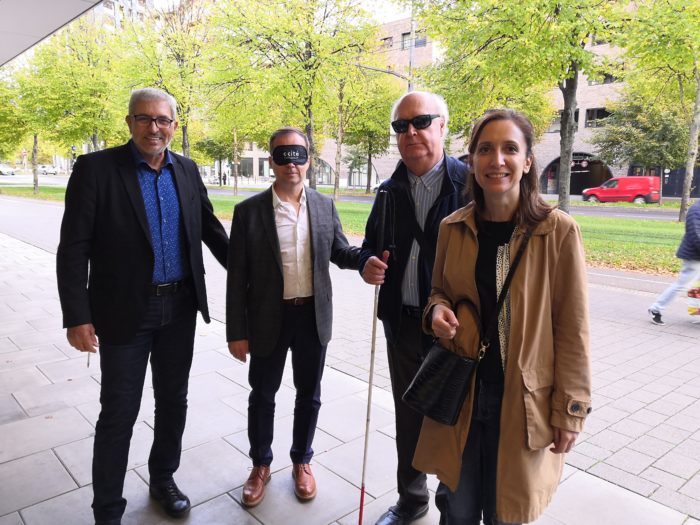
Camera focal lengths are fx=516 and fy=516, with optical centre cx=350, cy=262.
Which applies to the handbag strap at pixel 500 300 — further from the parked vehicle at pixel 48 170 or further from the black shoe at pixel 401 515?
the parked vehicle at pixel 48 170

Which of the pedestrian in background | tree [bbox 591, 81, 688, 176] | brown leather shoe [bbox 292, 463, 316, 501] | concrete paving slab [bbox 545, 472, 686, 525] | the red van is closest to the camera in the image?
concrete paving slab [bbox 545, 472, 686, 525]

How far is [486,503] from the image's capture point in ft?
6.86

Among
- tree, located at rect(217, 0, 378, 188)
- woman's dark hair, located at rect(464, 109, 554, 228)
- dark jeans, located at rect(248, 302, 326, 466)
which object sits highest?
tree, located at rect(217, 0, 378, 188)

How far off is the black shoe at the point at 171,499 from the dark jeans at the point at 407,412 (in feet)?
3.96

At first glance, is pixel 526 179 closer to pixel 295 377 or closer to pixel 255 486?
pixel 295 377

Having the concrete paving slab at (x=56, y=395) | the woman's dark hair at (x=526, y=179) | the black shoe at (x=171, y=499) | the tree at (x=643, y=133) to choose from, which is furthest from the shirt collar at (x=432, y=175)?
the tree at (x=643, y=133)

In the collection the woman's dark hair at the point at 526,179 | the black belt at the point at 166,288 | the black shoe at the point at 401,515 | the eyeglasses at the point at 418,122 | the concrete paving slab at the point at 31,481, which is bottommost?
the concrete paving slab at the point at 31,481

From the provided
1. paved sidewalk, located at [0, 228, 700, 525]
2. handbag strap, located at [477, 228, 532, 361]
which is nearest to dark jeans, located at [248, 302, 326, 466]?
paved sidewalk, located at [0, 228, 700, 525]

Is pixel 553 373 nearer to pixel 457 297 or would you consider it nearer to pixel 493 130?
pixel 457 297

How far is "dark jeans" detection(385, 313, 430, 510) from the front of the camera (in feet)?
8.64

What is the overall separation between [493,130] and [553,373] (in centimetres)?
93

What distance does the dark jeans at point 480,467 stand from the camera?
6.55ft

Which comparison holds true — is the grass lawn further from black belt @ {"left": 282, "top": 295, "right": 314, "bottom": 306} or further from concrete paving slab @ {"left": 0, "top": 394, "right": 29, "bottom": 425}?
concrete paving slab @ {"left": 0, "top": 394, "right": 29, "bottom": 425}

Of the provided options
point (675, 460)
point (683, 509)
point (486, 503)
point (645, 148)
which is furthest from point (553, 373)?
point (645, 148)
